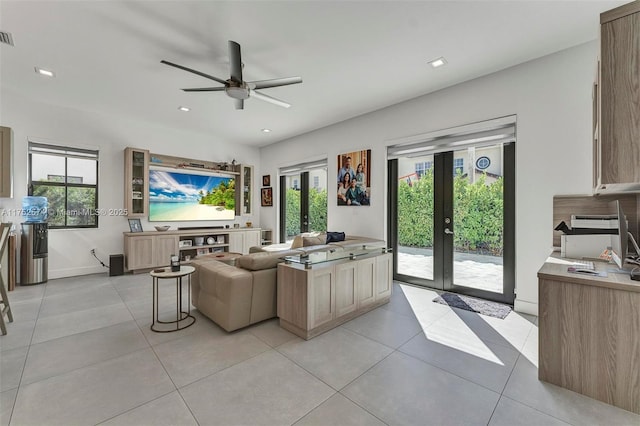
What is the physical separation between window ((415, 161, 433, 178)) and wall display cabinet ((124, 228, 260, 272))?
423 centimetres

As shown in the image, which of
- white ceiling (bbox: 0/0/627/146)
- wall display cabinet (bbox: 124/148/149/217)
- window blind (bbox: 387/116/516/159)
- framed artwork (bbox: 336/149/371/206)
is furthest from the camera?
wall display cabinet (bbox: 124/148/149/217)

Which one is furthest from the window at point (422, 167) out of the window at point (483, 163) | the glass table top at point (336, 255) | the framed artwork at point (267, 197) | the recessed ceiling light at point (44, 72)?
the recessed ceiling light at point (44, 72)

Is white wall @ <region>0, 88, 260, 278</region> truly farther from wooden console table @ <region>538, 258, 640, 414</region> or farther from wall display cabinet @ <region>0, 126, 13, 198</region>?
wooden console table @ <region>538, 258, 640, 414</region>

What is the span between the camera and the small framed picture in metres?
5.38

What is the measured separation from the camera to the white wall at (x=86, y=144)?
441 centimetres

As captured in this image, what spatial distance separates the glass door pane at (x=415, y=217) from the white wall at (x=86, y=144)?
487 centimetres

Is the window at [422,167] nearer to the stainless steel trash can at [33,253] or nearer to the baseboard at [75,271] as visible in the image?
the baseboard at [75,271]

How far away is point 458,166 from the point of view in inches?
157

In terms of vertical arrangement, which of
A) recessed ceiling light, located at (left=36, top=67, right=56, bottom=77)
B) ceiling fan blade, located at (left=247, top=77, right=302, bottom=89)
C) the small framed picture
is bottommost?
the small framed picture

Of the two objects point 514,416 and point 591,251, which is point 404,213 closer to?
point 591,251

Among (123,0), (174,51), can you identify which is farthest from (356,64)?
(123,0)

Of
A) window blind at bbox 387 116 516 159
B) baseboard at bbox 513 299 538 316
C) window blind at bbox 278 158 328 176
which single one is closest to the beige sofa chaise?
window blind at bbox 387 116 516 159

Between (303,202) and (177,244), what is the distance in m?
2.89

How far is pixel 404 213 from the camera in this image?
4.63 meters
